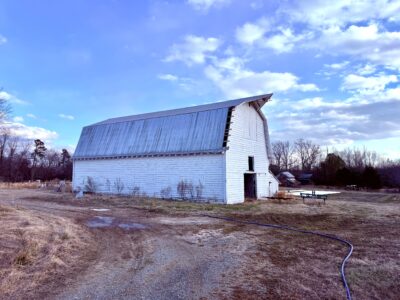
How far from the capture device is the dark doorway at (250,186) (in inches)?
977

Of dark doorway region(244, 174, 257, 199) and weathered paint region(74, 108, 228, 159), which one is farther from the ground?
weathered paint region(74, 108, 228, 159)

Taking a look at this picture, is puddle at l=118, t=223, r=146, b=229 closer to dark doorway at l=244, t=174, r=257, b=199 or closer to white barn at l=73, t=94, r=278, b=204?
white barn at l=73, t=94, r=278, b=204

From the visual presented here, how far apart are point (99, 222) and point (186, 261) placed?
624 cm

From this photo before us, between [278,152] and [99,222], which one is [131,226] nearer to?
[99,222]

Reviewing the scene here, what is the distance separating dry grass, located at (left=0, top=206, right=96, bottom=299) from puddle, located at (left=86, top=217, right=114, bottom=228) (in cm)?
71

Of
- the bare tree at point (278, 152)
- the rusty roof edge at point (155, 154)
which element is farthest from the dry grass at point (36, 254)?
the bare tree at point (278, 152)

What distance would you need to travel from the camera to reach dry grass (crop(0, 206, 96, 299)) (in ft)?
17.3

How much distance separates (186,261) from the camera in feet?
23.5

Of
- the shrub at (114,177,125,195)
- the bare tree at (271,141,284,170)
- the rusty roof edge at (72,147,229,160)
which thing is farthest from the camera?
the bare tree at (271,141,284,170)

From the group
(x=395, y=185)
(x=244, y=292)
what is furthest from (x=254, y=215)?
(x=395, y=185)

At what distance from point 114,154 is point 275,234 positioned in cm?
1864

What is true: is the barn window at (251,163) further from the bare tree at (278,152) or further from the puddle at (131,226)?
the bare tree at (278,152)

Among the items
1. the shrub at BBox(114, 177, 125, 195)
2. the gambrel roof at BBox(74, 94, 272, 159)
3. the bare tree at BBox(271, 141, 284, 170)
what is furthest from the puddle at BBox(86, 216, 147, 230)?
the bare tree at BBox(271, 141, 284, 170)

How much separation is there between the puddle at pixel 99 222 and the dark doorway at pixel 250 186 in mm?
13558
